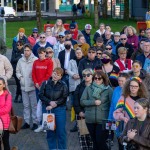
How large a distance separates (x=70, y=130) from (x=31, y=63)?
177 cm

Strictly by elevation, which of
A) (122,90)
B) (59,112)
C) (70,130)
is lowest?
(70,130)

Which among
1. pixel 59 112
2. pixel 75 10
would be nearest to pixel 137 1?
pixel 75 10

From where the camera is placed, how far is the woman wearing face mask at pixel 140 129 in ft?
24.8

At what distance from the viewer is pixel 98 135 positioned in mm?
10094

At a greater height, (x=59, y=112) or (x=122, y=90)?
(x=122, y=90)

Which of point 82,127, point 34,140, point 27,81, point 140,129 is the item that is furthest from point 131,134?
point 27,81

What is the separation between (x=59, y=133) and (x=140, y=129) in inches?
148

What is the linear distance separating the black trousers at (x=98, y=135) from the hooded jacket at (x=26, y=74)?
336cm

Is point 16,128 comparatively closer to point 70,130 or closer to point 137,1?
point 70,130

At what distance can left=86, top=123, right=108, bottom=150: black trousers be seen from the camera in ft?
33.1

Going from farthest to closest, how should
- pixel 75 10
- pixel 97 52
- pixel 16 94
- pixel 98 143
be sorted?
1. pixel 75 10
2. pixel 16 94
3. pixel 97 52
4. pixel 98 143

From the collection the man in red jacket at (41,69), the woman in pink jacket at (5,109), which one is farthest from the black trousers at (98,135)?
the man in red jacket at (41,69)

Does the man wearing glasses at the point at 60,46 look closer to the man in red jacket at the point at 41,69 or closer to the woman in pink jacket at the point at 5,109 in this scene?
the man in red jacket at the point at 41,69

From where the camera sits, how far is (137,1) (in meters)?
60.8
